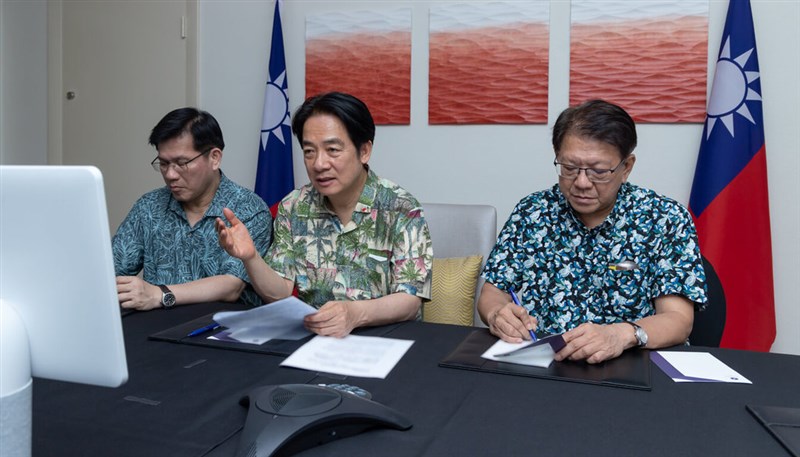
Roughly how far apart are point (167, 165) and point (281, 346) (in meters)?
1.02

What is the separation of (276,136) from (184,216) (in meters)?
1.18

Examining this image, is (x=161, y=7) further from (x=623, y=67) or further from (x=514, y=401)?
(x=514, y=401)

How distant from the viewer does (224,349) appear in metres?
1.26

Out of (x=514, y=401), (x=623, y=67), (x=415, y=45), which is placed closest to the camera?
(x=514, y=401)

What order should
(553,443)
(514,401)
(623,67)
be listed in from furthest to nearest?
(623,67)
(514,401)
(553,443)

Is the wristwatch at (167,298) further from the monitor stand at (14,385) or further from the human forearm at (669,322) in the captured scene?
the human forearm at (669,322)

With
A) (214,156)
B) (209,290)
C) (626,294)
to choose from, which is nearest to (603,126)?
(626,294)

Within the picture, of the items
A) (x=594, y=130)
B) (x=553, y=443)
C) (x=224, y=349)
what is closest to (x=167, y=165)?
(x=224, y=349)

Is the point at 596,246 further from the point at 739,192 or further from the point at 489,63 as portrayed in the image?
the point at 489,63

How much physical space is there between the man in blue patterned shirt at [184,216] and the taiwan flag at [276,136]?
40.4 inches

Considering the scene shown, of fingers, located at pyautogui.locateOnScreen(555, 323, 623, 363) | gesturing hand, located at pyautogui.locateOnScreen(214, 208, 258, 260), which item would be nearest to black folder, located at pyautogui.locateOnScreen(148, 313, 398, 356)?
gesturing hand, located at pyautogui.locateOnScreen(214, 208, 258, 260)

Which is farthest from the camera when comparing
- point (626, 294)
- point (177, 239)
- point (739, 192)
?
point (739, 192)

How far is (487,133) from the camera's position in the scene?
2883mm

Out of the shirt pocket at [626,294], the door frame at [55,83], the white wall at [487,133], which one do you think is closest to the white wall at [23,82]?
the door frame at [55,83]
